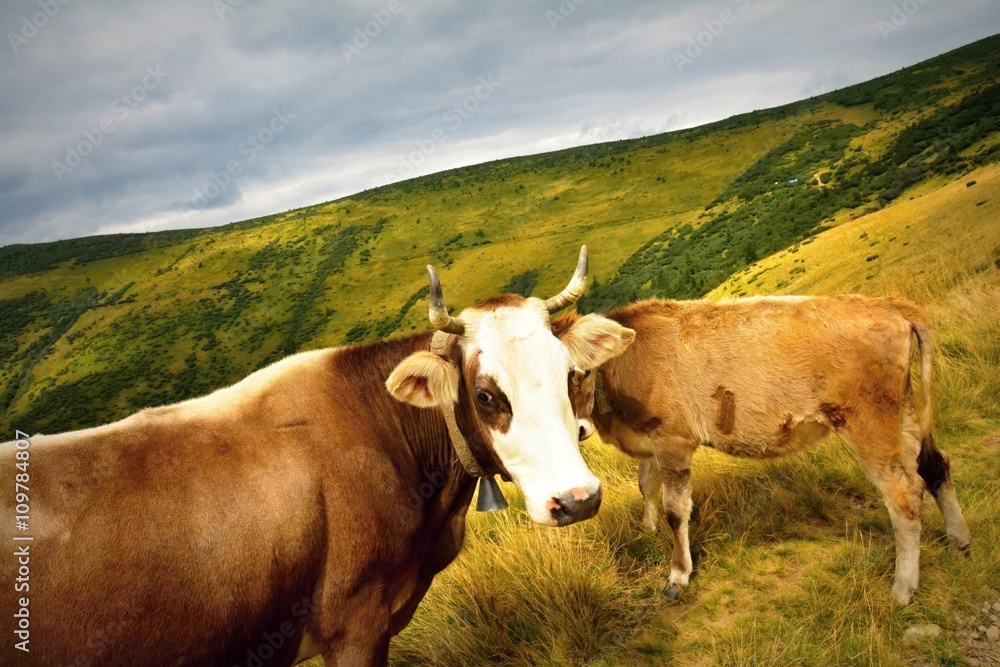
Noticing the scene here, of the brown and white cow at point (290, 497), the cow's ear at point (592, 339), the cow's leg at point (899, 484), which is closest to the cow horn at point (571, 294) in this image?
the brown and white cow at point (290, 497)

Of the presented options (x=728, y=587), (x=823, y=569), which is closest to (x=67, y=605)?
(x=728, y=587)

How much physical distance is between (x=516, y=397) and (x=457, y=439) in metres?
0.62

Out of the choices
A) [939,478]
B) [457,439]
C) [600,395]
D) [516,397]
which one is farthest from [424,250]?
[516,397]

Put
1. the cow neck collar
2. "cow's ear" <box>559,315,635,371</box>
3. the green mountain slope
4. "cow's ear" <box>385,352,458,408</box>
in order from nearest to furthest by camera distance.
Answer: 1. "cow's ear" <box>385,352,458,408</box>
2. "cow's ear" <box>559,315,635,371</box>
3. the cow neck collar
4. the green mountain slope

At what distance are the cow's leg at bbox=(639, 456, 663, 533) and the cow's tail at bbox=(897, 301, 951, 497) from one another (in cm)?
225

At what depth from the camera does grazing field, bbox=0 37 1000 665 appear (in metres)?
4.34

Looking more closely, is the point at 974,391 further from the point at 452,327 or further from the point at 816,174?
the point at 816,174

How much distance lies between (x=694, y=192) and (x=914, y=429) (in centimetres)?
10740

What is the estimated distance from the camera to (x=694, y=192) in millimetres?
103562

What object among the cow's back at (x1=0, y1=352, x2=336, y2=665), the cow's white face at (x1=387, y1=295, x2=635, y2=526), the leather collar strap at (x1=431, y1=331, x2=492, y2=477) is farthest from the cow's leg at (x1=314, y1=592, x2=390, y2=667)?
the cow's white face at (x1=387, y1=295, x2=635, y2=526)

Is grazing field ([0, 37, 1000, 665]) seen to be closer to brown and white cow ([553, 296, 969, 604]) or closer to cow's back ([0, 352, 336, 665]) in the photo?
brown and white cow ([553, 296, 969, 604])

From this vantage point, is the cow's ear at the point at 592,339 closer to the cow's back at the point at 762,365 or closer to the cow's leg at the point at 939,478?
the cow's back at the point at 762,365

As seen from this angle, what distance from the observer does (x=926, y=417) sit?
4652 mm

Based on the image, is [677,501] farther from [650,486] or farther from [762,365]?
[762,365]
